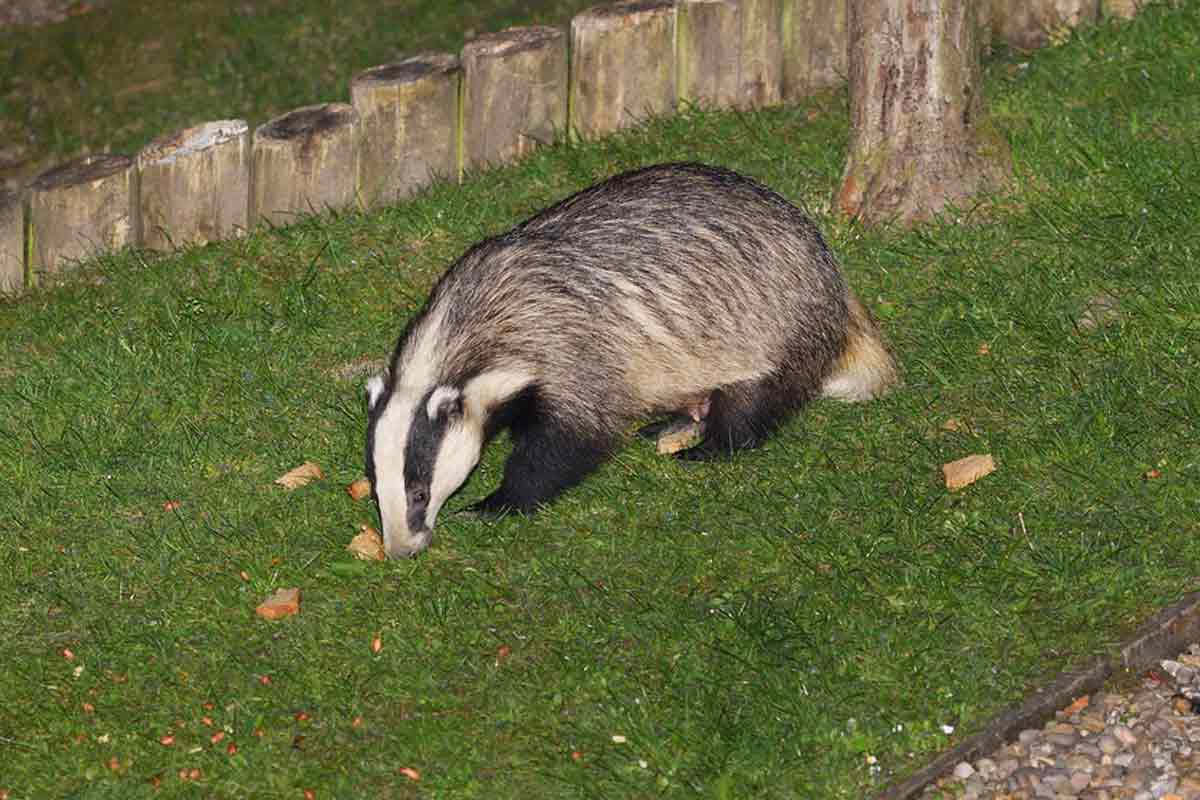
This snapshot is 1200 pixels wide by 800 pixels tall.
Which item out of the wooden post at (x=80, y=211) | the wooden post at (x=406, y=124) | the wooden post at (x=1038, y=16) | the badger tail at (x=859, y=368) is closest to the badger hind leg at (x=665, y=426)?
the badger tail at (x=859, y=368)

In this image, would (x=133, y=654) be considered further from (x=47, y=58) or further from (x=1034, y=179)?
(x=47, y=58)

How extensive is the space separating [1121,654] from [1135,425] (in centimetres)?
132

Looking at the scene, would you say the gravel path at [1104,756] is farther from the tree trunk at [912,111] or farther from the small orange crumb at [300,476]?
the tree trunk at [912,111]

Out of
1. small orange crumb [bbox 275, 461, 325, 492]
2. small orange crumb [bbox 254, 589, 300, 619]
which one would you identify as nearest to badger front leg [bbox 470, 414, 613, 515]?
small orange crumb [bbox 275, 461, 325, 492]

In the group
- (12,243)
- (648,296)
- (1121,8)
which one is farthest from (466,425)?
(1121,8)

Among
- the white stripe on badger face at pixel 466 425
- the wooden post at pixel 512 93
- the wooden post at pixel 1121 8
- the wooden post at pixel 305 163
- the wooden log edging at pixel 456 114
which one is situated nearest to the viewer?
the white stripe on badger face at pixel 466 425

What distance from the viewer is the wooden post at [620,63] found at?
29.7 ft

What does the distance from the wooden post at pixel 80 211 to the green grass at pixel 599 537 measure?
0.51ft

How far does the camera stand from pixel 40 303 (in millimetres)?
8227

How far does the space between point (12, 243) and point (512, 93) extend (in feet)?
7.59

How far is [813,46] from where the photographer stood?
9.40 m

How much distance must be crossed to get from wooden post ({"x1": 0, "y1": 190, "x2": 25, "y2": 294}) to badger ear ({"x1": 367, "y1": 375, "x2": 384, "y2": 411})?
8.75ft

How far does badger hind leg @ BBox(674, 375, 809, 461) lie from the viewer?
6.85 m

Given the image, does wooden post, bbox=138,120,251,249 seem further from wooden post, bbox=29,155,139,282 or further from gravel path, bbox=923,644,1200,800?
gravel path, bbox=923,644,1200,800
